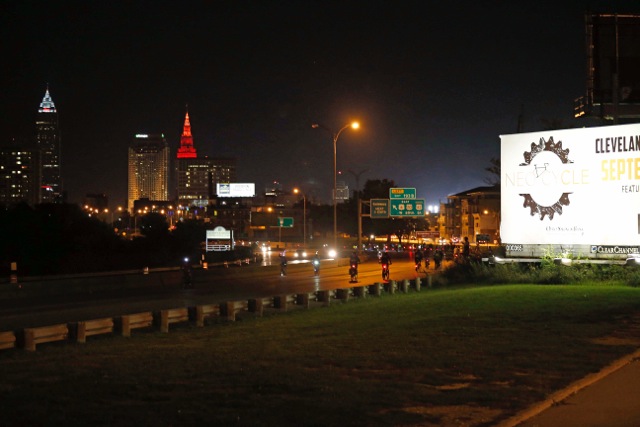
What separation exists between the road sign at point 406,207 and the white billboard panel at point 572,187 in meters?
28.4

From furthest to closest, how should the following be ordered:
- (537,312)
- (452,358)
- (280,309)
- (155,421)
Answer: (280,309), (537,312), (452,358), (155,421)

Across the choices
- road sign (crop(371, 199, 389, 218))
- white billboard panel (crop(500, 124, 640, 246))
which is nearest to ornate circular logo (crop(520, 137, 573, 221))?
white billboard panel (crop(500, 124, 640, 246))

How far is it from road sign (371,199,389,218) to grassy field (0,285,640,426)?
44.1 m

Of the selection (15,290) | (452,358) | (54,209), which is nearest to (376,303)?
(452,358)

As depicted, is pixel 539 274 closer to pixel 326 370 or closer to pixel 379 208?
pixel 326 370

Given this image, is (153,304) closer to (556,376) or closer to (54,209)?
(556,376)

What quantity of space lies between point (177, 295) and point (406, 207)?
34.0 m

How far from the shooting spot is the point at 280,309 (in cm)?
2269

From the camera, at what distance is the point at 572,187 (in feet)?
108

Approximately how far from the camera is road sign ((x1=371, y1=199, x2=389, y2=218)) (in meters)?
63.2

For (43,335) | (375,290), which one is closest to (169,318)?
(43,335)

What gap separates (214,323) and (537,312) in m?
8.11

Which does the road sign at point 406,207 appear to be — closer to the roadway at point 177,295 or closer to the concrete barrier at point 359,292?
the roadway at point 177,295

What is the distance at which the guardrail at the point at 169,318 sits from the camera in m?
14.8
